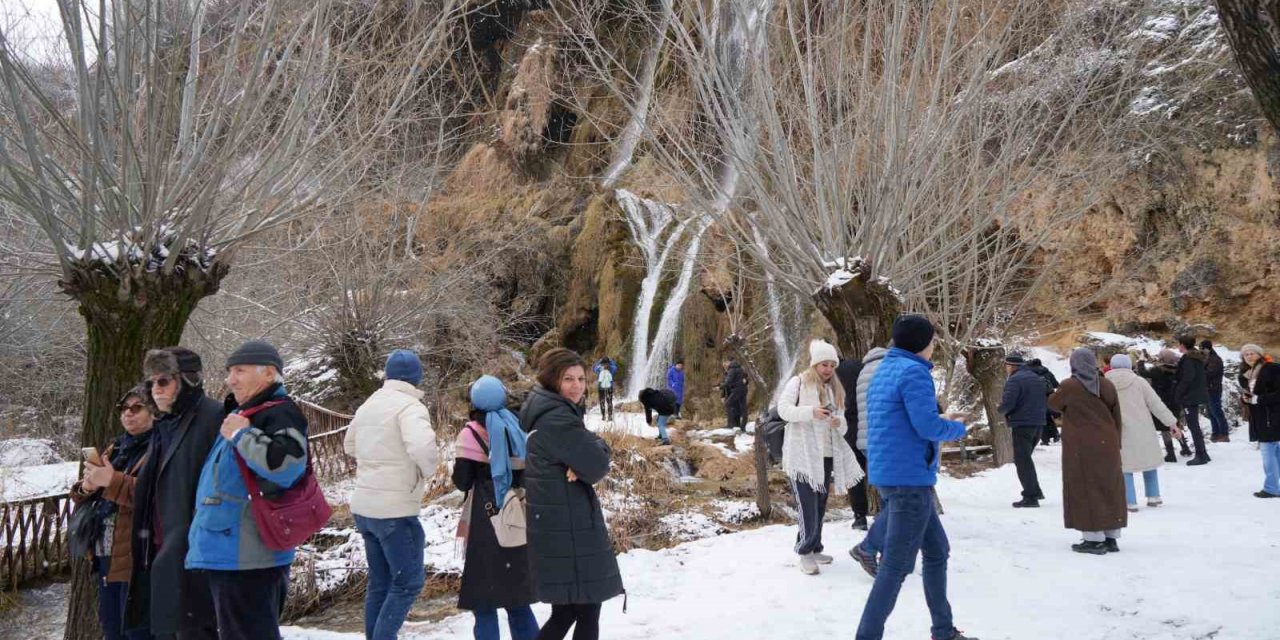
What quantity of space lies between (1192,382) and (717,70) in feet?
26.9

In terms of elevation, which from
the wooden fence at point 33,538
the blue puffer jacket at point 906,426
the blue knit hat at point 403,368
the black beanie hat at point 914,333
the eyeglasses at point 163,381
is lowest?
the wooden fence at point 33,538

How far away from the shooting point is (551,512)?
362 cm

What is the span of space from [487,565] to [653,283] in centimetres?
2000

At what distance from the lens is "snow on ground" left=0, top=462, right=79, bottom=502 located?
34.9 ft

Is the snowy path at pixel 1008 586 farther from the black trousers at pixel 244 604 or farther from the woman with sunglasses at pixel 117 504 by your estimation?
the black trousers at pixel 244 604

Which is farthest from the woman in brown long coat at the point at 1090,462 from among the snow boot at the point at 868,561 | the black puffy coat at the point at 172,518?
the black puffy coat at the point at 172,518

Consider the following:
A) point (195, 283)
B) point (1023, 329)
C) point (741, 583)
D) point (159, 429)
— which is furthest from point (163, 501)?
point (1023, 329)

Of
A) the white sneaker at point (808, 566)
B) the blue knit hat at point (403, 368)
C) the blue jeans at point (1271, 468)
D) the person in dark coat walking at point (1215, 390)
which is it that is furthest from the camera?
the person in dark coat walking at point (1215, 390)

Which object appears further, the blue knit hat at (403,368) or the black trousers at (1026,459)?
the black trousers at (1026,459)

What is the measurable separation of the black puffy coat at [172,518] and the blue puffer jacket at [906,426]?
3.20 m

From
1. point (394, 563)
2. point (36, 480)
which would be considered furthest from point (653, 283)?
point (394, 563)

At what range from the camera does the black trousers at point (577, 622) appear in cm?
364

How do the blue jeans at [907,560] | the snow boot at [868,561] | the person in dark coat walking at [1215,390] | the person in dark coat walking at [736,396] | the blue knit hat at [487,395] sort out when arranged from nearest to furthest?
the blue jeans at [907,560] < the blue knit hat at [487,395] < the snow boot at [868,561] < the person in dark coat walking at [1215,390] < the person in dark coat walking at [736,396]

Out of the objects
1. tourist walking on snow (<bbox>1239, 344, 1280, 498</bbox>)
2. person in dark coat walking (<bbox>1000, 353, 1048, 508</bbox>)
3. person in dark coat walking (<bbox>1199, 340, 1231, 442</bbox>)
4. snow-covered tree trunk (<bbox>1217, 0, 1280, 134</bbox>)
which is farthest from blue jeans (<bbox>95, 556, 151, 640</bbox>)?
person in dark coat walking (<bbox>1199, 340, 1231, 442</bbox>)
